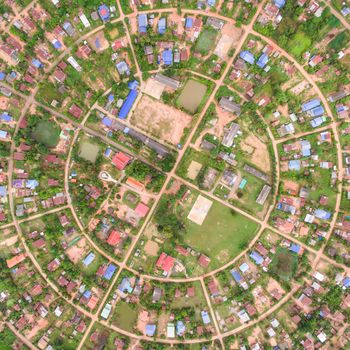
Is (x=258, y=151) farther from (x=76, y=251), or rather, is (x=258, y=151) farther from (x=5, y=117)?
(x=5, y=117)

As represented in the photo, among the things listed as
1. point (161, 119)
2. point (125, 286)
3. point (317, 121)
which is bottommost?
point (125, 286)

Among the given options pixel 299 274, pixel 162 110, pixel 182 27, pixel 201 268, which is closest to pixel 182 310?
pixel 201 268

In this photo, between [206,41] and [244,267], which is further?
[244,267]

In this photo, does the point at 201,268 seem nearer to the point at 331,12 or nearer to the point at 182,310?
the point at 182,310

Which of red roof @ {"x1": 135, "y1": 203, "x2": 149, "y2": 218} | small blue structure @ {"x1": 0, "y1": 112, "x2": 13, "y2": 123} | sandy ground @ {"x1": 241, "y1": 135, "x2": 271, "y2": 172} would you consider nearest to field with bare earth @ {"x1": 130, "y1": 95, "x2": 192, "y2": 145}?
sandy ground @ {"x1": 241, "y1": 135, "x2": 271, "y2": 172}

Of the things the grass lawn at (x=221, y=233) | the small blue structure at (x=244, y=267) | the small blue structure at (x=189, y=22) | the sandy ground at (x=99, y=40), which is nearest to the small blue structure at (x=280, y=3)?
the small blue structure at (x=189, y=22)

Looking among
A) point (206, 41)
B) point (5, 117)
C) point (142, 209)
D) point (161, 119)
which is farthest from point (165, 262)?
point (206, 41)
